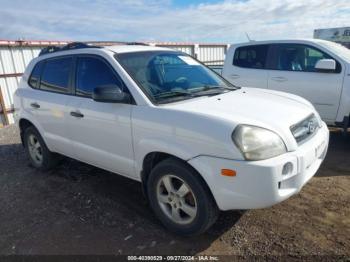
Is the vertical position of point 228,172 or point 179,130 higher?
point 179,130

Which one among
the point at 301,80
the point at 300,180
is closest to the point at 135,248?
the point at 300,180

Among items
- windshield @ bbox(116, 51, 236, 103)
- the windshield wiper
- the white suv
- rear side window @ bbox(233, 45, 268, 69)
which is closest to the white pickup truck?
rear side window @ bbox(233, 45, 268, 69)

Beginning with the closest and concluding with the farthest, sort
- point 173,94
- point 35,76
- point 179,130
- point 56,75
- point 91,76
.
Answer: point 179,130
point 173,94
point 91,76
point 56,75
point 35,76

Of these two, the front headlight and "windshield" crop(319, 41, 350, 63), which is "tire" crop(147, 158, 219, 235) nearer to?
the front headlight

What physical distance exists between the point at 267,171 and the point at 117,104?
5.51ft

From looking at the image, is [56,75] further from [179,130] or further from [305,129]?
[305,129]

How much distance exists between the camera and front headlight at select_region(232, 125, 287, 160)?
2.44 metres

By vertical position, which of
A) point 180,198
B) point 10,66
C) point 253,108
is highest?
point 10,66

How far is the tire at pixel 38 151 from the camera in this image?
4.74 m

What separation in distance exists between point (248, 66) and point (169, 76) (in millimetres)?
3241

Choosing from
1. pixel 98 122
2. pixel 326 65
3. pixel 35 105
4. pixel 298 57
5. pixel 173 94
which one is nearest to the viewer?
pixel 173 94

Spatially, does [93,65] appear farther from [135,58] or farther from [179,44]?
[179,44]

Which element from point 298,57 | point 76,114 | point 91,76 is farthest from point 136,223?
point 298,57

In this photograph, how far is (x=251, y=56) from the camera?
245 inches
